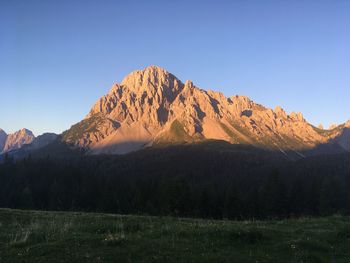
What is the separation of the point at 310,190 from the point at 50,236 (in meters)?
108

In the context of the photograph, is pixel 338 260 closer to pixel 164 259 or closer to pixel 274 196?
pixel 164 259

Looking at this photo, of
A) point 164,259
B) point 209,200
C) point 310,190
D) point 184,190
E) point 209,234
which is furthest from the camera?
point 310,190

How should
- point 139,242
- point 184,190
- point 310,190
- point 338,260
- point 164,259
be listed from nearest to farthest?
point 164,259 → point 338,260 → point 139,242 → point 184,190 → point 310,190

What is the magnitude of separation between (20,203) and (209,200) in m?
64.1

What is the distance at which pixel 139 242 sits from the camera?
714 inches

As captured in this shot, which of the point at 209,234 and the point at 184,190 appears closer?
the point at 209,234

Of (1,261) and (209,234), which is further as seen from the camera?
(209,234)

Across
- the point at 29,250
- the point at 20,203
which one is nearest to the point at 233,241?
the point at 29,250

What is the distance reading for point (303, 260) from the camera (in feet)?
51.6

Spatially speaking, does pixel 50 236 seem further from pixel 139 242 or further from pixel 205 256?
pixel 205 256

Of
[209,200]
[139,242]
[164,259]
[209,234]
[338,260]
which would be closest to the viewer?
[164,259]

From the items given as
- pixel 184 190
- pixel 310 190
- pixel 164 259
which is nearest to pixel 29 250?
pixel 164 259

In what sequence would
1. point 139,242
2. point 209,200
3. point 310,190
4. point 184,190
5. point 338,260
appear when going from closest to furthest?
point 338,260, point 139,242, point 184,190, point 209,200, point 310,190

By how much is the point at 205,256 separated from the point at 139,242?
4039 mm
